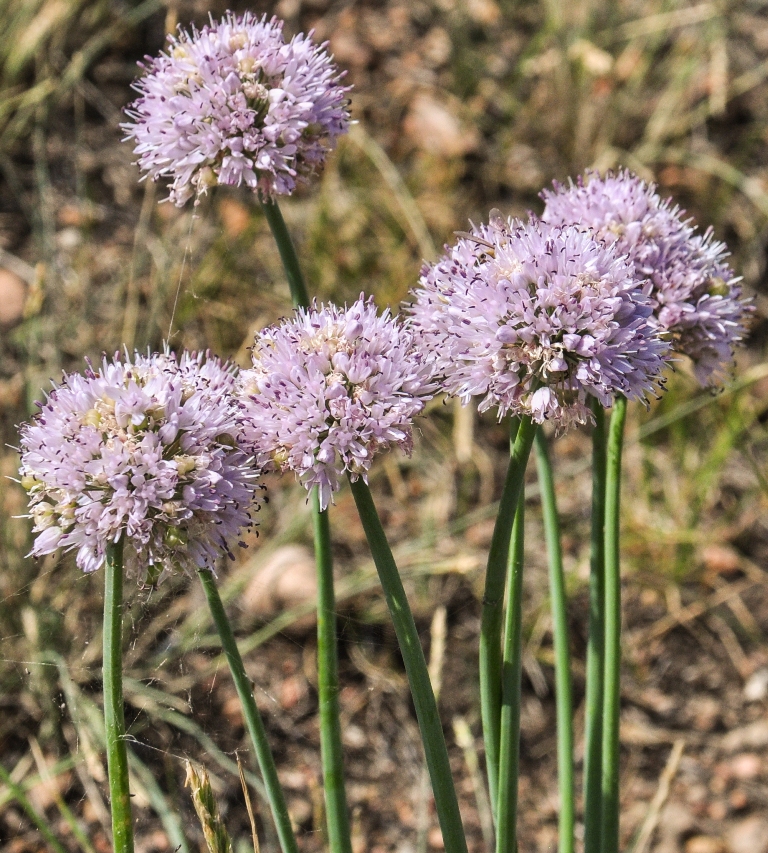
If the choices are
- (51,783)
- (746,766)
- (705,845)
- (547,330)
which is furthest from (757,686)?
(547,330)

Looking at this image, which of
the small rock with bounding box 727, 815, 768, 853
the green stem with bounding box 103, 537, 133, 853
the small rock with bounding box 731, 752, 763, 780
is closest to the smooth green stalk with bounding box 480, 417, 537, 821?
the green stem with bounding box 103, 537, 133, 853

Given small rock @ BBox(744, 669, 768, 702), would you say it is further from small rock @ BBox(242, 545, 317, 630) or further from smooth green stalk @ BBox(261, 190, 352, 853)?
smooth green stalk @ BBox(261, 190, 352, 853)

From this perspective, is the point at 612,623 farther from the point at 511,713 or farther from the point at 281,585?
the point at 281,585

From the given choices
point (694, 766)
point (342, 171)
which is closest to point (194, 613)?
point (694, 766)

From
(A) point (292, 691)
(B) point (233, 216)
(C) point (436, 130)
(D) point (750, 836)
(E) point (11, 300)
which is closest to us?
(D) point (750, 836)

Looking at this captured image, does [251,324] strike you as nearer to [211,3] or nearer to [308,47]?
[211,3]

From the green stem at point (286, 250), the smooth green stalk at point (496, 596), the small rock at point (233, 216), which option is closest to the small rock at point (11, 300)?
the small rock at point (233, 216)
